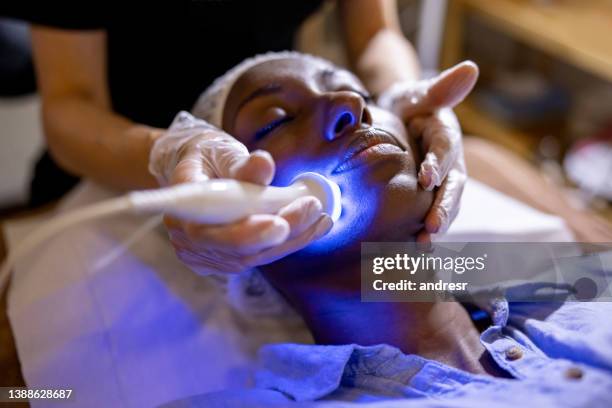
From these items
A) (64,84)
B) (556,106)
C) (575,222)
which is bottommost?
(556,106)

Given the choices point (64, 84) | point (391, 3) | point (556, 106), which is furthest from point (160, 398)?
point (556, 106)

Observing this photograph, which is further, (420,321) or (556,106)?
(556,106)

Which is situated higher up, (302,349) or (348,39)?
(348,39)

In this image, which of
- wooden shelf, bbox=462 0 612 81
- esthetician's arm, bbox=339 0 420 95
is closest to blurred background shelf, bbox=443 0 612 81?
wooden shelf, bbox=462 0 612 81

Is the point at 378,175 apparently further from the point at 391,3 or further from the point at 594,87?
the point at 594,87

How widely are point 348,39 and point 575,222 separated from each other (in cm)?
65

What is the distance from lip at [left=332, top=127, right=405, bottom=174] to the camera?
0.87 m

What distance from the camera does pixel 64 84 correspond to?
1129mm

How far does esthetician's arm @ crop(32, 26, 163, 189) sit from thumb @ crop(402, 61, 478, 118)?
1.48ft

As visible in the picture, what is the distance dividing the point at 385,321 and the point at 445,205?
188mm

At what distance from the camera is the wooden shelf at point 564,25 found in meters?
1.88

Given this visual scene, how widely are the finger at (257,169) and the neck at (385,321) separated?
0.23 m

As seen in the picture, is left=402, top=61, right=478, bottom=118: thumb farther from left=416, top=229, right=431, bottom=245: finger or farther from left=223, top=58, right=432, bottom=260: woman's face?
left=416, top=229, right=431, bottom=245: finger

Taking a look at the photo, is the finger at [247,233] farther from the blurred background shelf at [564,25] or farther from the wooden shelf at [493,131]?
the wooden shelf at [493,131]
